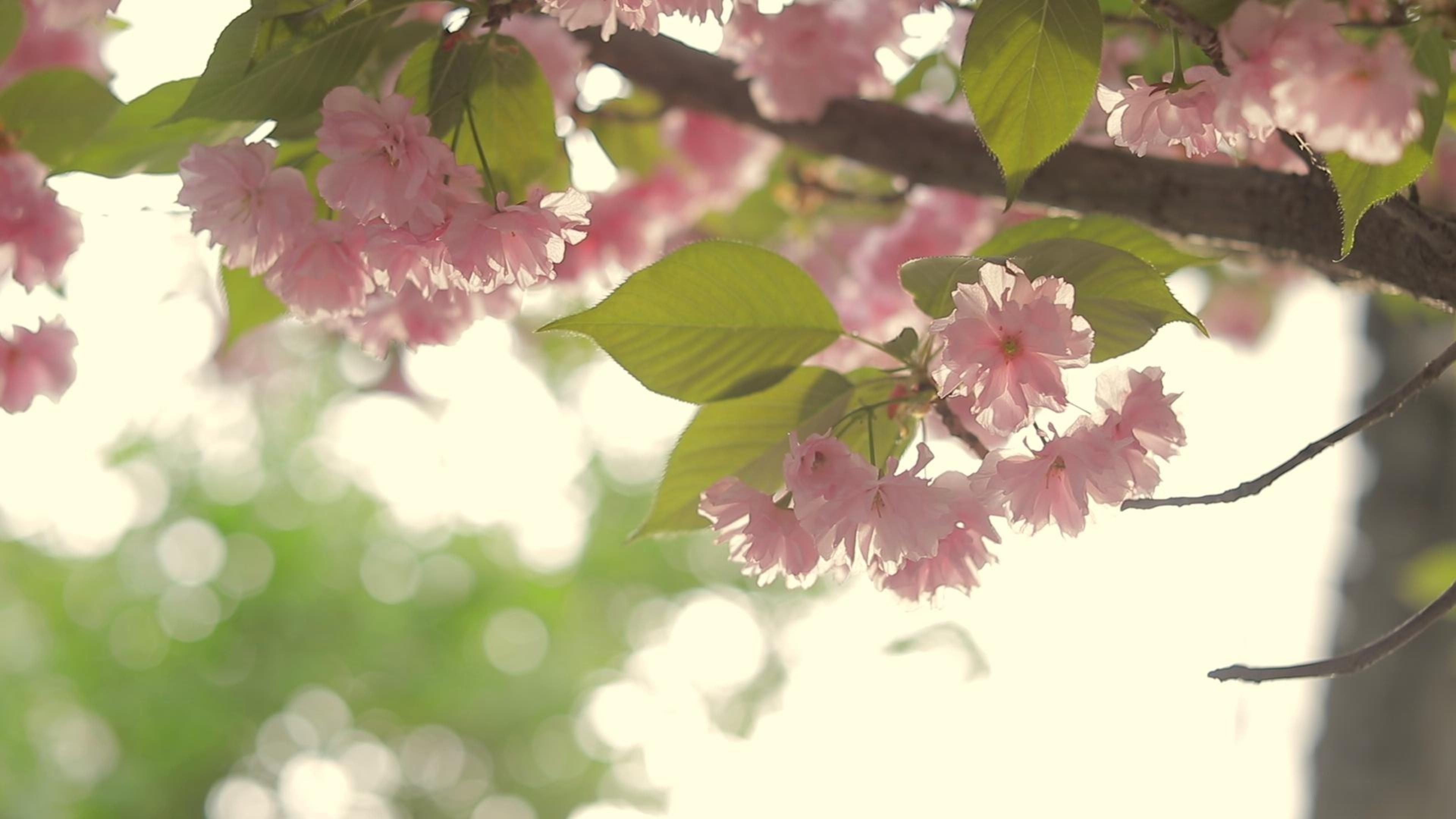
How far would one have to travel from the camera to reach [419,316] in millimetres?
661

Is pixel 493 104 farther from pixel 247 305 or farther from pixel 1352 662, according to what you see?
pixel 1352 662

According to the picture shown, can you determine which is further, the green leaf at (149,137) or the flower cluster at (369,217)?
the green leaf at (149,137)

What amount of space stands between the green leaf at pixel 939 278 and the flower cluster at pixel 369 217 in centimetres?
15

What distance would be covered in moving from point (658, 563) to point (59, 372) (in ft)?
18.9

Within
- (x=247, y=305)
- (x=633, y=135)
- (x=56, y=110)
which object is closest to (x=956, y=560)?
(x=247, y=305)

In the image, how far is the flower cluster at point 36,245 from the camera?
59cm

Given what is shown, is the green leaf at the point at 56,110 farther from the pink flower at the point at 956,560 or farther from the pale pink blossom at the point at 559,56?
→ the pink flower at the point at 956,560

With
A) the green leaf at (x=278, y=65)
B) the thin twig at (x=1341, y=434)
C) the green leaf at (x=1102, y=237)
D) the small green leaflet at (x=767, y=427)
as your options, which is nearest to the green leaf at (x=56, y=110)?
the green leaf at (x=278, y=65)

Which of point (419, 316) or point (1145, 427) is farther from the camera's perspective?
point (419, 316)

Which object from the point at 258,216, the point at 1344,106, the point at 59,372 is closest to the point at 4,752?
the point at 59,372

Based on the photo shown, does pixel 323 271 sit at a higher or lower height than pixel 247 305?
lower

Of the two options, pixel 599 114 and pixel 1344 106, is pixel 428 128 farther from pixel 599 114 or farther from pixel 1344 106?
pixel 599 114

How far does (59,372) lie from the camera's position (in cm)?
75

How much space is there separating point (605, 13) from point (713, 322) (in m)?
0.14
